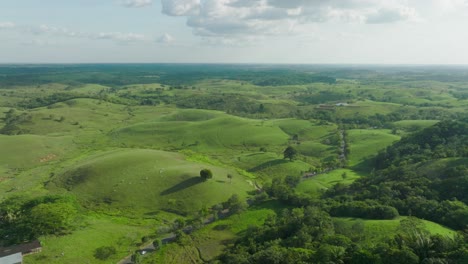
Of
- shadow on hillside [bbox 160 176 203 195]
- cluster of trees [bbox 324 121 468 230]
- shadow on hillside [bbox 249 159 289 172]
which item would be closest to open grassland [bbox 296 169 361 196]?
cluster of trees [bbox 324 121 468 230]

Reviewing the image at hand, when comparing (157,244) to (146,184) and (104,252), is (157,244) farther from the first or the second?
(146,184)

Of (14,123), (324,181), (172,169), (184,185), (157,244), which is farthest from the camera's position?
(14,123)

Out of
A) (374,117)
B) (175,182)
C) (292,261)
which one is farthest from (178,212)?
(374,117)

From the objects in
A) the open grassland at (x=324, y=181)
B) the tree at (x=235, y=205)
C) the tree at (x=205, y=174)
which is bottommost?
the open grassland at (x=324, y=181)

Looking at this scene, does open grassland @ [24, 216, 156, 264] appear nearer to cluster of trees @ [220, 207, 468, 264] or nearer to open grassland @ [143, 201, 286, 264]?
open grassland @ [143, 201, 286, 264]

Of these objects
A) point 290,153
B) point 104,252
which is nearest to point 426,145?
point 290,153

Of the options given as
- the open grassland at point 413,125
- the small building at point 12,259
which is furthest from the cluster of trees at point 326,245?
the open grassland at point 413,125

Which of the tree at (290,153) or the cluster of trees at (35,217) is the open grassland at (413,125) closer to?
the tree at (290,153)
